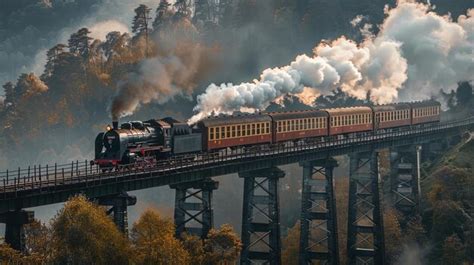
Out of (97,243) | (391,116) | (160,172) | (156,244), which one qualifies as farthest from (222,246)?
(391,116)

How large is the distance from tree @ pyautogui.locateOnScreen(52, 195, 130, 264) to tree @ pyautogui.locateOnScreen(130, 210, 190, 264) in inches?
89.6

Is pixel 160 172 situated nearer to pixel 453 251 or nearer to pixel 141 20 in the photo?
pixel 453 251

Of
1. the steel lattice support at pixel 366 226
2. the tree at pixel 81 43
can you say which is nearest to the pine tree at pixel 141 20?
the tree at pixel 81 43

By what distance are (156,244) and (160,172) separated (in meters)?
6.46

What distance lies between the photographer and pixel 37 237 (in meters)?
57.8

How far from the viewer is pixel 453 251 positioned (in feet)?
217

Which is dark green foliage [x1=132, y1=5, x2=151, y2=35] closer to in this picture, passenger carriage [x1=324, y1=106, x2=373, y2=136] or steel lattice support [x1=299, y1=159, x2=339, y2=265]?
passenger carriage [x1=324, y1=106, x2=373, y2=136]

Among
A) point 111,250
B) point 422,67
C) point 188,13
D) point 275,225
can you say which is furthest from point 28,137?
point 111,250

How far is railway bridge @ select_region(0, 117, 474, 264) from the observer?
38.9 metres

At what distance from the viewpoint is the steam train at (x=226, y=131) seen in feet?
153

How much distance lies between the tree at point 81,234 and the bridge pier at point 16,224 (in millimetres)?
1590

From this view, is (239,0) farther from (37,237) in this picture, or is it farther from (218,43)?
(37,237)

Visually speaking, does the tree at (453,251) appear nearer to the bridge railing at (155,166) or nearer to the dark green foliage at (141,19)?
the bridge railing at (155,166)

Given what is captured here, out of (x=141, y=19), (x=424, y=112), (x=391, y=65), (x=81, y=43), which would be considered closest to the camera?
(x=424, y=112)
